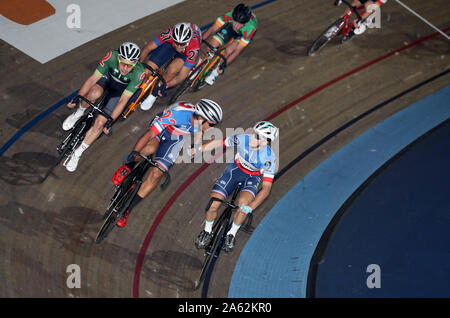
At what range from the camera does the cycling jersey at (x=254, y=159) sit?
6203 millimetres

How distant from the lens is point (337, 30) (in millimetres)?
9234

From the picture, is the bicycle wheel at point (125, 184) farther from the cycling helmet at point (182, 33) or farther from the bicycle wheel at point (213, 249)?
the cycling helmet at point (182, 33)

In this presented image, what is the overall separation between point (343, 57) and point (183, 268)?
5268 millimetres

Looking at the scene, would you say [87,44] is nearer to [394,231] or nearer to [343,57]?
[343,57]

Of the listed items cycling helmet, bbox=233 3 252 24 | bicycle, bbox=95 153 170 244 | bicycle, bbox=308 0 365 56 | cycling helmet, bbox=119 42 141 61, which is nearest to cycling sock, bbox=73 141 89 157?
bicycle, bbox=95 153 170 244

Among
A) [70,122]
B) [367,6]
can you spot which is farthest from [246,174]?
[367,6]

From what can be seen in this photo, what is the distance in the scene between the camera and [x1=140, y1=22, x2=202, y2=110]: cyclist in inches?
304

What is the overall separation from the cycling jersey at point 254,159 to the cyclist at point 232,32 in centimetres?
234

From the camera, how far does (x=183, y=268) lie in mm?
6465

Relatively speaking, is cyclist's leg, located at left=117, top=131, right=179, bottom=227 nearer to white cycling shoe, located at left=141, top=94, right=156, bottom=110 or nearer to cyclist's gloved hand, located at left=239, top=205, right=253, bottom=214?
cyclist's gloved hand, located at left=239, top=205, right=253, bottom=214

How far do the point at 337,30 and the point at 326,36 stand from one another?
0.70 ft

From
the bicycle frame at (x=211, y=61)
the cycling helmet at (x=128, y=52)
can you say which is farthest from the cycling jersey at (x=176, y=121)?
the bicycle frame at (x=211, y=61)

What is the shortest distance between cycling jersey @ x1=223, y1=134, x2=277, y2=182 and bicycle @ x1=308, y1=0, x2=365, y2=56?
3.80 meters

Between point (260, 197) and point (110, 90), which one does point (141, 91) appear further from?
point (260, 197)
